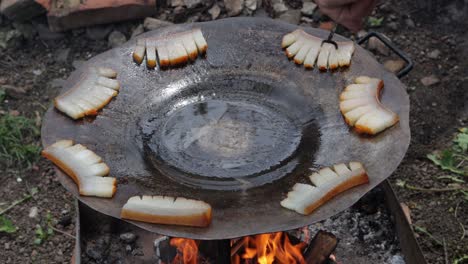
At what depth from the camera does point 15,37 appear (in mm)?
5918

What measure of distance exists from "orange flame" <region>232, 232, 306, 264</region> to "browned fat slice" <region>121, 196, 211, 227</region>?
0.97m

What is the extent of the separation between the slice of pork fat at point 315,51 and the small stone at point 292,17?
7.67ft

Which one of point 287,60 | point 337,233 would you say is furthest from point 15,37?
point 337,233

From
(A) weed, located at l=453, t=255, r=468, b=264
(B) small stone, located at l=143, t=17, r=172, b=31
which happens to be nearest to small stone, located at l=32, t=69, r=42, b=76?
(B) small stone, located at l=143, t=17, r=172, b=31

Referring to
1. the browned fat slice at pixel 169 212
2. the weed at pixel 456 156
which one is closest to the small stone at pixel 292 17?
the weed at pixel 456 156

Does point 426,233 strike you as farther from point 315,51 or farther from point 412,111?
point 315,51

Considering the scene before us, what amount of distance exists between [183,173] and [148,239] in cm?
107

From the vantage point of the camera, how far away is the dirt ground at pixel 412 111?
13.8 ft

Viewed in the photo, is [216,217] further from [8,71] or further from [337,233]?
[8,71]

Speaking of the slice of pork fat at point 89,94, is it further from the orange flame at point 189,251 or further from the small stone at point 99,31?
the small stone at point 99,31

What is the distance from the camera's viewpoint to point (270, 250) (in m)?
3.36

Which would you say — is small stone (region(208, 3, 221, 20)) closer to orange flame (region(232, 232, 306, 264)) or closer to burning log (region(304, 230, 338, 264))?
orange flame (region(232, 232, 306, 264))

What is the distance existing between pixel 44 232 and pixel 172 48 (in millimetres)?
1852

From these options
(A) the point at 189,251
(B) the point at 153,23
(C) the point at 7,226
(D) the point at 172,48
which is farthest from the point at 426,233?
(B) the point at 153,23
